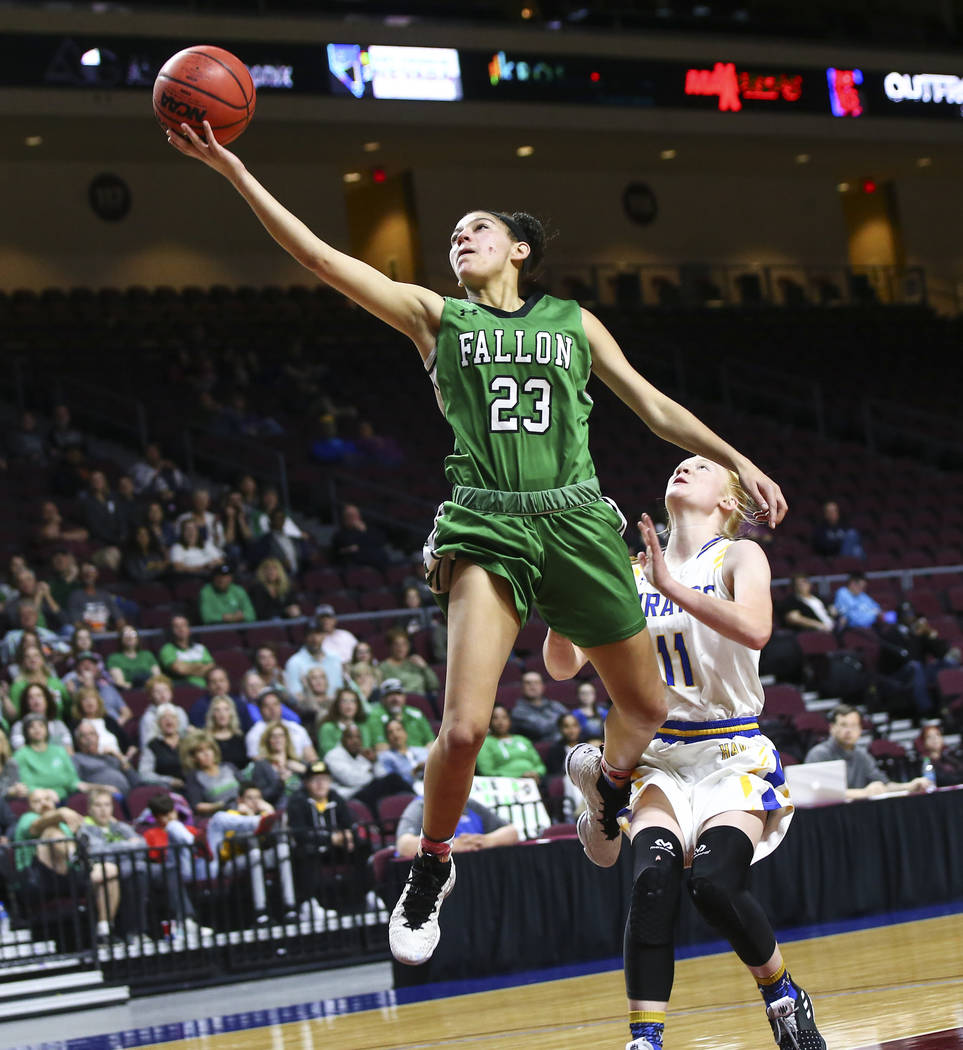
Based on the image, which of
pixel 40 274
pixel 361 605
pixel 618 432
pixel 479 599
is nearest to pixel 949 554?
pixel 618 432

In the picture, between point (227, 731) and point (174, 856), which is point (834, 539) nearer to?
point (227, 731)

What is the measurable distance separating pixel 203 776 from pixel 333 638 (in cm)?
222

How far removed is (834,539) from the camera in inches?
611

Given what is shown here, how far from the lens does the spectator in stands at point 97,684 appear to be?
32.6 feet

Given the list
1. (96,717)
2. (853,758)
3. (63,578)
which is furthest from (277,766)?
(853,758)

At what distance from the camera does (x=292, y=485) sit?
14969 millimetres

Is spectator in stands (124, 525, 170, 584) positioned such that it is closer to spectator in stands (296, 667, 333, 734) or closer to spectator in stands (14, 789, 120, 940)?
spectator in stands (296, 667, 333, 734)

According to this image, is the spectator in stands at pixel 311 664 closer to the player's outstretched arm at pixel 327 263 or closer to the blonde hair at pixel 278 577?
the blonde hair at pixel 278 577

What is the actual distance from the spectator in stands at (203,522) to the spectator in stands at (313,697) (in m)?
2.29

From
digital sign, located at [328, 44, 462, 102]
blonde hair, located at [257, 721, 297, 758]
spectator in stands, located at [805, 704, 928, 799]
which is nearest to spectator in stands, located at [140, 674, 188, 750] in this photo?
blonde hair, located at [257, 721, 297, 758]

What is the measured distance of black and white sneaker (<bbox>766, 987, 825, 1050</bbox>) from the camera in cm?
412

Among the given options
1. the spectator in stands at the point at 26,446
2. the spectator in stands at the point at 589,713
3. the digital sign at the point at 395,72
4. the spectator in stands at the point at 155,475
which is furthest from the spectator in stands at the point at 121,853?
the digital sign at the point at 395,72

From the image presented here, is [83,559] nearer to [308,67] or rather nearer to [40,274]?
[308,67]

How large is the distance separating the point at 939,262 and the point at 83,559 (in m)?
18.2
